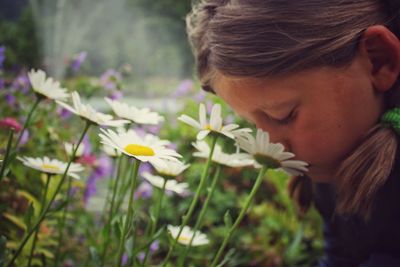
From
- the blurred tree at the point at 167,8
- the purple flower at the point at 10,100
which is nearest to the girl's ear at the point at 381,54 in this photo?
the purple flower at the point at 10,100

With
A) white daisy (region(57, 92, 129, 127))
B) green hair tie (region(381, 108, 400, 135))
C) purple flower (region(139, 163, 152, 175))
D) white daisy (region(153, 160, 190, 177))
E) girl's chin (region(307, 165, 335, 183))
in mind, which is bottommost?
purple flower (region(139, 163, 152, 175))

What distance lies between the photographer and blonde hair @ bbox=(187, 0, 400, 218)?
2.43ft

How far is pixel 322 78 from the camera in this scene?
0.74 meters

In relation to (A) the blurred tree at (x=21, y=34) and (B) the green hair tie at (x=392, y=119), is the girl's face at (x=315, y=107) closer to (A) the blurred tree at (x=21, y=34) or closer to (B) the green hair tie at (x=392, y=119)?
(B) the green hair tie at (x=392, y=119)

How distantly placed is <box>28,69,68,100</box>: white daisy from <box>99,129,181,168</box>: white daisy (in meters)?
0.16

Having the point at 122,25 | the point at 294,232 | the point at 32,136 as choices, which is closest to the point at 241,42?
the point at 32,136

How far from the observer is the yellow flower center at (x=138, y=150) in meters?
0.58

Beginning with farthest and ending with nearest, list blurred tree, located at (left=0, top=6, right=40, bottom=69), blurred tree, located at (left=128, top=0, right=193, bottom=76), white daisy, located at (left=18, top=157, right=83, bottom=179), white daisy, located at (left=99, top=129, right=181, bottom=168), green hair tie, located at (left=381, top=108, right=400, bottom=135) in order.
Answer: blurred tree, located at (left=128, top=0, right=193, bottom=76), blurred tree, located at (left=0, top=6, right=40, bottom=69), green hair tie, located at (left=381, top=108, right=400, bottom=135), white daisy, located at (left=18, top=157, right=83, bottom=179), white daisy, located at (left=99, top=129, right=181, bottom=168)

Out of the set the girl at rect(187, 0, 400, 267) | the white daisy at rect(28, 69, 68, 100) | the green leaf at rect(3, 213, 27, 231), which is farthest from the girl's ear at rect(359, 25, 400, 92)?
the green leaf at rect(3, 213, 27, 231)

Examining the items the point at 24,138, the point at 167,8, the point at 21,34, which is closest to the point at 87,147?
the point at 24,138

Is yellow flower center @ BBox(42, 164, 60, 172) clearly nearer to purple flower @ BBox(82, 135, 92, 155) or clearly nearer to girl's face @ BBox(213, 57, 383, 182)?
girl's face @ BBox(213, 57, 383, 182)

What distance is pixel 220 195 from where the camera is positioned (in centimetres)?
181

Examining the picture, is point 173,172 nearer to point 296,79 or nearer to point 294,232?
point 296,79

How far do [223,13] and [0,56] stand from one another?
2.29 ft
